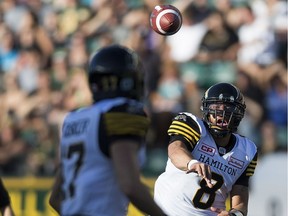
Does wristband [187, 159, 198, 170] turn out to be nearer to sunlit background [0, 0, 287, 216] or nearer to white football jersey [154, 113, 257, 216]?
white football jersey [154, 113, 257, 216]

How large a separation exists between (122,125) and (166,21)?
3.56 metres

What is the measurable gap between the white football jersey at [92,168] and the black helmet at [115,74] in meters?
0.05

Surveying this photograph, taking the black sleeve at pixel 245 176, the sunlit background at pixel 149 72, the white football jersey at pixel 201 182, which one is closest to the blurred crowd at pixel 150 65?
the sunlit background at pixel 149 72

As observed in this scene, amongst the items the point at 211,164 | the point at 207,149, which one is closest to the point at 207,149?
the point at 207,149

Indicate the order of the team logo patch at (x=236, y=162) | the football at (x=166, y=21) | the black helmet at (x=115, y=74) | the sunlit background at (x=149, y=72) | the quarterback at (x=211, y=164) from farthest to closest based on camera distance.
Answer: the sunlit background at (x=149, y=72)
the football at (x=166, y=21)
the team logo patch at (x=236, y=162)
the quarterback at (x=211, y=164)
the black helmet at (x=115, y=74)

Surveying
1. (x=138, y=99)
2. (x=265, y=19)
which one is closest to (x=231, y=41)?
(x=265, y=19)

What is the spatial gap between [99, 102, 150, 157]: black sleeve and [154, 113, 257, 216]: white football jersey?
1913 mm

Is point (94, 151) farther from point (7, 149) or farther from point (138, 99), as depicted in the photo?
point (7, 149)

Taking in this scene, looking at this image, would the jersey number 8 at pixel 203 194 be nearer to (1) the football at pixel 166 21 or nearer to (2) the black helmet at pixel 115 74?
(1) the football at pixel 166 21

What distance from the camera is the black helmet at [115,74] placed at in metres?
4.22

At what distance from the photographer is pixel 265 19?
12.3 metres

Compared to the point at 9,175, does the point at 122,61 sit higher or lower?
Result: higher

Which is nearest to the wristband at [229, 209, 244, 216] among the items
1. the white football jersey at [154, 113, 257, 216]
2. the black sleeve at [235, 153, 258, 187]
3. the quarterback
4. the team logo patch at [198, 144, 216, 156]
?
the quarterback

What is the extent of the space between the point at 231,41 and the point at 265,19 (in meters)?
0.61
